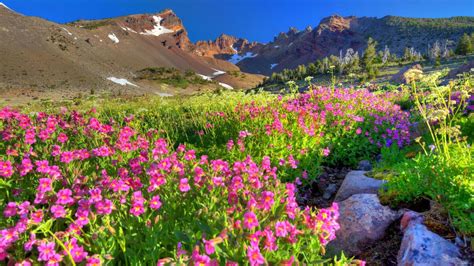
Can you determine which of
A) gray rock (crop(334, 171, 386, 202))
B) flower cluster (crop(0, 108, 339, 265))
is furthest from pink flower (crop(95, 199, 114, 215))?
gray rock (crop(334, 171, 386, 202))

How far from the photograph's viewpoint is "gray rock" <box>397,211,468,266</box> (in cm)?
325

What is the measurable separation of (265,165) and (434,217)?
2.12 m

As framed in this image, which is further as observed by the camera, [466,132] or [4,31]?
[4,31]

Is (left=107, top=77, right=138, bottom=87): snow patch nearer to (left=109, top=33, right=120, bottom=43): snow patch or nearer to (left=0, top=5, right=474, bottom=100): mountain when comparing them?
(left=0, top=5, right=474, bottom=100): mountain

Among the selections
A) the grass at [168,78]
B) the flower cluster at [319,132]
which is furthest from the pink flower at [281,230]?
the grass at [168,78]

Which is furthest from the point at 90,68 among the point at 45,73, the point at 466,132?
the point at 466,132

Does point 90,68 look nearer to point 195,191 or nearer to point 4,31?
point 4,31

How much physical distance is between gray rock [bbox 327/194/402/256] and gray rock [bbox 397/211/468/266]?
1.60 feet

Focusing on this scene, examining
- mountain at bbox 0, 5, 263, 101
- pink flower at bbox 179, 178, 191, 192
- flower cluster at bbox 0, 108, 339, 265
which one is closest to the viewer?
flower cluster at bbox 0, 108, 339, 265

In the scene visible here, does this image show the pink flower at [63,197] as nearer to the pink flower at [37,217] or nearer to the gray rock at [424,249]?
the pink flower at [37,217]

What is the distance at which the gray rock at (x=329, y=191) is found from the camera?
6.27m

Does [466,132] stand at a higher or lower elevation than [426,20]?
lower

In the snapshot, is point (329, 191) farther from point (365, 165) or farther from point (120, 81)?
point (120, 81)

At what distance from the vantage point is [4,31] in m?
115
